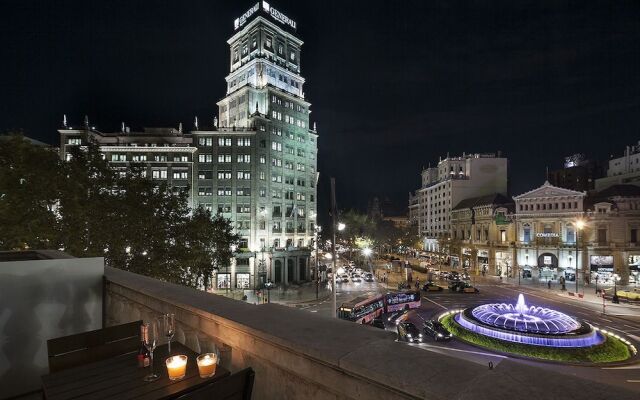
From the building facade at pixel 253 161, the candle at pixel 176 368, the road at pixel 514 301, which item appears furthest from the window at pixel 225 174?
the candle at pixel 176 368

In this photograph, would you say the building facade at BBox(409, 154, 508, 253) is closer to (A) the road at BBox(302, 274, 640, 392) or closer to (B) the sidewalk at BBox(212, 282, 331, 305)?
(A) the road at BBox(302, 274, 640, 392)

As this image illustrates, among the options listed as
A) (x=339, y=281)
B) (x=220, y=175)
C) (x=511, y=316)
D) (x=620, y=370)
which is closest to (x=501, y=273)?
(x=339, y=281)

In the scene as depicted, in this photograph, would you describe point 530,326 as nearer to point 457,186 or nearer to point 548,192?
point 548,192

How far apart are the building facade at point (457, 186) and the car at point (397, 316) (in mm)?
62164

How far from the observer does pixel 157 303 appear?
568 centimetres

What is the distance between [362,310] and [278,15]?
67.2m

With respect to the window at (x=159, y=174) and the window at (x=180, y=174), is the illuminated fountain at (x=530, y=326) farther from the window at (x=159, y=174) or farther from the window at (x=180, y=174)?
the window at (x=159, y=174)

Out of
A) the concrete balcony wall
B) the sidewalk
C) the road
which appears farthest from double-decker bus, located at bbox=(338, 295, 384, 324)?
the concrete balcony wall

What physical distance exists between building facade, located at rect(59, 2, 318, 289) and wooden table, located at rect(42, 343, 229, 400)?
55161 mm

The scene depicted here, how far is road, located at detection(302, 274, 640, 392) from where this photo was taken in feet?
73.3

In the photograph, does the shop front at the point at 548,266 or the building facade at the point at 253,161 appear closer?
the shop front at the point at 548,266

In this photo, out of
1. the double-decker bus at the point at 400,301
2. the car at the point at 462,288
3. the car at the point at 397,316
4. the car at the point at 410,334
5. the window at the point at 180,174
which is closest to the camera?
Answer: the car at the point at 410,334

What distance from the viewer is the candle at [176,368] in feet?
12.5

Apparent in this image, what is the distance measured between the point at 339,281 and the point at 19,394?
57.9 metres
